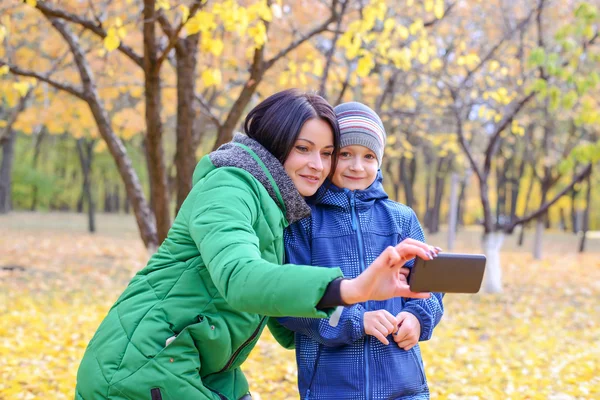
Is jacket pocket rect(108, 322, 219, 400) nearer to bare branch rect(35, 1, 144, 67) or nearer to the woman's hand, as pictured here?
the woman's hand

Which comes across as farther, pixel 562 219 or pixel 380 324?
pixel 562 219

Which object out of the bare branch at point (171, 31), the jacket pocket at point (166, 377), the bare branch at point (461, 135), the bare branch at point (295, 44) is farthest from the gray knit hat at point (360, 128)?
the bare branch at point (461, 135)

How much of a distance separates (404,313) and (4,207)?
27.0 m

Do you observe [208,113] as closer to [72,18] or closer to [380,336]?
[72,18]

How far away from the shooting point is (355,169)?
215 cm

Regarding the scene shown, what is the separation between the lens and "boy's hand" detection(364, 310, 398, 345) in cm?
196

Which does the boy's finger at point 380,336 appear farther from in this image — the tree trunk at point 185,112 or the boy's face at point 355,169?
the tree trunk at point 185,112

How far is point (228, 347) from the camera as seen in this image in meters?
1.73

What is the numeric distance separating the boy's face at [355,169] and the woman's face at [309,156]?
189mm

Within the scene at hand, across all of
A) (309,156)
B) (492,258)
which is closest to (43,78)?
(309,156)

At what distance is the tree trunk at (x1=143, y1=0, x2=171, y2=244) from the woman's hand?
3940 millimetres

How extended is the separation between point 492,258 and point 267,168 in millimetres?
9570

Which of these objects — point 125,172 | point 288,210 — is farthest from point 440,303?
point 125,172

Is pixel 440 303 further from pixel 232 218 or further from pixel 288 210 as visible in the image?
pixel 232 218
